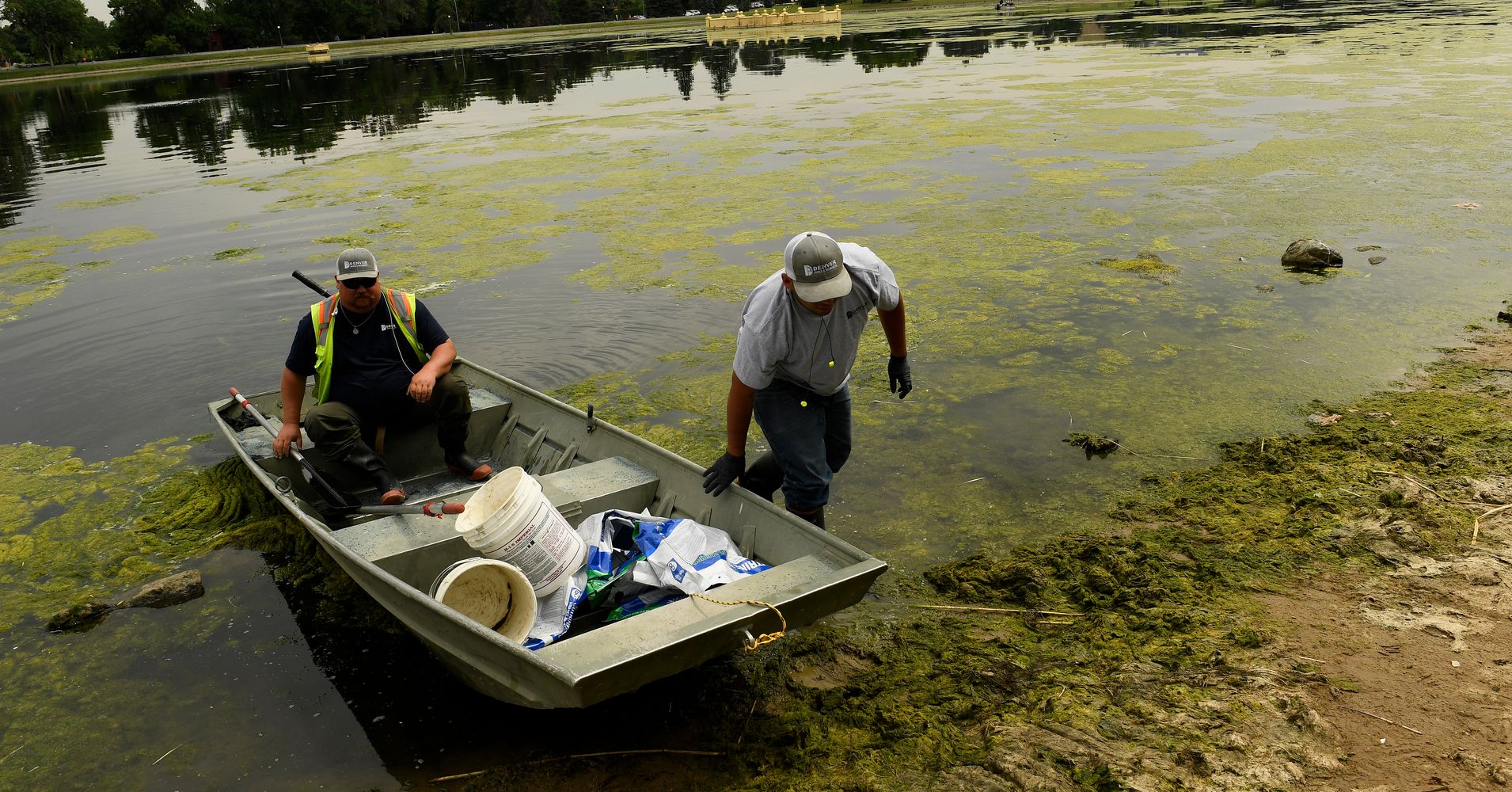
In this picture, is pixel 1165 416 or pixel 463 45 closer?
pixel 1165 416

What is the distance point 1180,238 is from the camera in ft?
33.9

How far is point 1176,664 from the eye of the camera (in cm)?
384

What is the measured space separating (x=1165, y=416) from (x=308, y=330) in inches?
202

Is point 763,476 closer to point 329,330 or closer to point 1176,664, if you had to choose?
point 1176,664

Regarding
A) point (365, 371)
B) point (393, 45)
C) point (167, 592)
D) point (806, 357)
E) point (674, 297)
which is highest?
point (393, 45)

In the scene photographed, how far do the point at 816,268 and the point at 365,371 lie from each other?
3.05 metres

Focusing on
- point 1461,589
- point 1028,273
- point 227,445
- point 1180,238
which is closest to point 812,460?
point 1461,589

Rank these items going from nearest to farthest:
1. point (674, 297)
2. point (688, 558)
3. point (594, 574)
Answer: point (688, 558) < point (594, 574) < point (674, 297)

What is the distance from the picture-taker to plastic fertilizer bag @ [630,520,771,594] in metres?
4.05

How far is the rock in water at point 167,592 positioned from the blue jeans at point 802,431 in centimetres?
322

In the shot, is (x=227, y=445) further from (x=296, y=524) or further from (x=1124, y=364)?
(x=1124, y=364)

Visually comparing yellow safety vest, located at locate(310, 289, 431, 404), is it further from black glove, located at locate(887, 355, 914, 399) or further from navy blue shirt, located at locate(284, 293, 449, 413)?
black glove, located at locate(887, 355, 914, 399)

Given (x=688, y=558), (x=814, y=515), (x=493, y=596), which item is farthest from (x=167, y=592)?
(x=814, y=515)

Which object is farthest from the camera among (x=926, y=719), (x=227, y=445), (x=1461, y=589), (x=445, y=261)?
(x=445, y=261)
